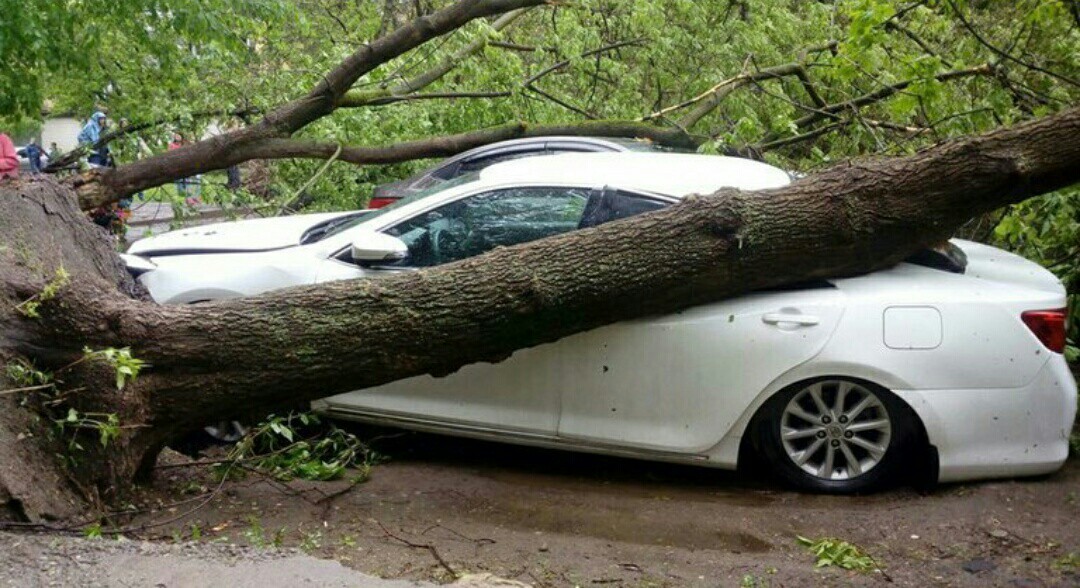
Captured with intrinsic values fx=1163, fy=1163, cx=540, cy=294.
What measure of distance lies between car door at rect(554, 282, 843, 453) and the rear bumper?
2.02 feet

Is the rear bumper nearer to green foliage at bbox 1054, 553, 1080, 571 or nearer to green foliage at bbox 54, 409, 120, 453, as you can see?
green foliage at bbox 1054, 553, 1080, 571

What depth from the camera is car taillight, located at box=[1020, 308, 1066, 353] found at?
5.72 meters

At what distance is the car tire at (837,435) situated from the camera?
19.0 feet

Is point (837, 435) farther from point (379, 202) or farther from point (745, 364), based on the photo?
point (379, 202)

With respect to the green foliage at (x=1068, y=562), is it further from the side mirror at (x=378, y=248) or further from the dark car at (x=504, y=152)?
the dark car at (x=504, y=152)

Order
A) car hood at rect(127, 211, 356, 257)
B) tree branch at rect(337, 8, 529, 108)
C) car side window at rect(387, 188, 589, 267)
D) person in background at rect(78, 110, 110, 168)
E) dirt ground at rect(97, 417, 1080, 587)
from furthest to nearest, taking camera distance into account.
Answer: person in background at rect(78, 110, 110, 168) < tree branch at rect(337, 8, 529, 108) < car hood at rect(127, 211, 356, 257) < car side window at rect(387, 188, 589, 267) < dirt ground at rect(97, 417, 1080, 587)

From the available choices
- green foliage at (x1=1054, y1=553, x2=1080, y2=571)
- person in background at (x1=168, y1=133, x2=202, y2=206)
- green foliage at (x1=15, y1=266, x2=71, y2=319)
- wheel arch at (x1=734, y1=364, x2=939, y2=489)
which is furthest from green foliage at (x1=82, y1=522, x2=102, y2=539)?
person in background at (x1=168, y1=133, x2=202, y2=206)

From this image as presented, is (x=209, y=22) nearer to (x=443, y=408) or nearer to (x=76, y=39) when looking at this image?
(x=76, y=39)

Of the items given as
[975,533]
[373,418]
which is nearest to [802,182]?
[975,533]

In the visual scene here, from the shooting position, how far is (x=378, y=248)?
6.23m

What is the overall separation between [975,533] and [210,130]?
7.86 metres

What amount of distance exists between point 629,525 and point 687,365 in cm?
87

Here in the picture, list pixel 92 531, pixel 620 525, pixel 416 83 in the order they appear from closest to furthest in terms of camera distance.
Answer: pixel 92 531 < pixel 620 525 < pixel 416 83

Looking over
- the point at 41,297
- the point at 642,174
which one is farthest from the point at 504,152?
the point at 41,297
